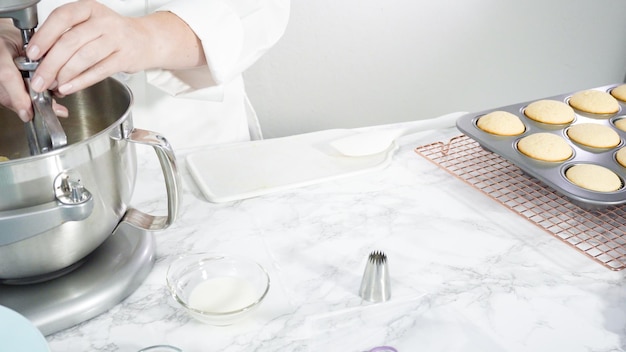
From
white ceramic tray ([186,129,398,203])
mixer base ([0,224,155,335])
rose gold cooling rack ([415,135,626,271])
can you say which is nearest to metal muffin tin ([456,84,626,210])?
rose gold cooling rack ([415,135,626,271])

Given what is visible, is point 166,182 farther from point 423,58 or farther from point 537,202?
point 423,58

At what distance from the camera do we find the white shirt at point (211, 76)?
105 centimetres

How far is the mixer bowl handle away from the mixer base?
50 mm

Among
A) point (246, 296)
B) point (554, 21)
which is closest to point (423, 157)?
point (246, 296)

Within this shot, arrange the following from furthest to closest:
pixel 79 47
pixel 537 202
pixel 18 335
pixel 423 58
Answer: pixel 423 58
pixel 537 202
pixel 79 47
pixel 18 335

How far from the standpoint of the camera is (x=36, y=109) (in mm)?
729

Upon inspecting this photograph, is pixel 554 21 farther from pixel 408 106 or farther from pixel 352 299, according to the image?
pixel 352 299

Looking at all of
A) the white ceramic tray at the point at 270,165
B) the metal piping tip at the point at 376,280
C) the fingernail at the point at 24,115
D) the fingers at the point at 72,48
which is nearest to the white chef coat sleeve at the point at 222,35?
the white ceramic tray at the point at 270,165

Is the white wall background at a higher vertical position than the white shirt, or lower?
lower

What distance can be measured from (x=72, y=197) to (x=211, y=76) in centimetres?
50

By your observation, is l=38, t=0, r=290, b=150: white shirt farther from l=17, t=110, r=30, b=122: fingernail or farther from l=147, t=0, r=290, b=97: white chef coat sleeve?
l=17, t=110, r=30, b=122: fingernail

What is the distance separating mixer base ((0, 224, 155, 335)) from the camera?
27.8 inches

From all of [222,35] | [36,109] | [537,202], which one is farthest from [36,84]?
[537,202]

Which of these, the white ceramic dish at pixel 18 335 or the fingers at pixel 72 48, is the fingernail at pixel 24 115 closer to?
the fingers at pixel 72 48
